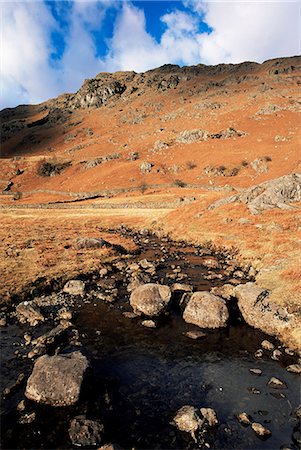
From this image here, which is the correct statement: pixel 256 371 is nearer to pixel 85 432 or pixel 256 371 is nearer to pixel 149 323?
pixel 149 323

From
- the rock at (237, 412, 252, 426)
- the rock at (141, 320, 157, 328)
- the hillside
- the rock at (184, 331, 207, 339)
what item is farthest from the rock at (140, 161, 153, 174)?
the rock at (237, 412, 252, 426)

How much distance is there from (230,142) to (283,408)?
108 metres

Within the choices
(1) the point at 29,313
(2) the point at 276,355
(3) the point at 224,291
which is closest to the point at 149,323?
(3) the point at 224,291

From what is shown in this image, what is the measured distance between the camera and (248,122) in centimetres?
12694

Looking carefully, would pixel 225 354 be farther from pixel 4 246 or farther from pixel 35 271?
pixel 4 246

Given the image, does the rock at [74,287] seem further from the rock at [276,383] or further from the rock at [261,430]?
the rock at [261,430]

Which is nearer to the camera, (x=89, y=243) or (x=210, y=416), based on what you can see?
(x=210, y=416)

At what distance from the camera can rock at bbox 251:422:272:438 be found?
12.9 meters

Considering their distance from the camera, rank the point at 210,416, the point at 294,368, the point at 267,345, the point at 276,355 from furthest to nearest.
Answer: the point at 267,345
the point at 276,355
the point at 294,368
the point at 210,416

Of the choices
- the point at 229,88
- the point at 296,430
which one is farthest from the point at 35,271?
the point at 229,88

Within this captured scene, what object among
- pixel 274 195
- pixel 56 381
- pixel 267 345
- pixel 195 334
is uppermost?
pixel 274 195

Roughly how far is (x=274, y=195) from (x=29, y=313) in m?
40.3

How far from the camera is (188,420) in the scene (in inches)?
525

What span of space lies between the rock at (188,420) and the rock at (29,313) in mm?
11739
